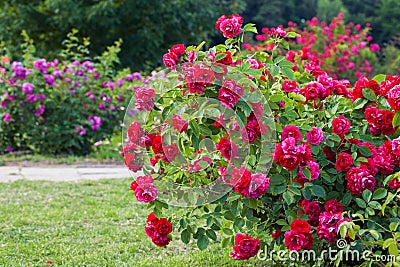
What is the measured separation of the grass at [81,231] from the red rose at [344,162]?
0.90m

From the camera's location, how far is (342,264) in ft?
8.14

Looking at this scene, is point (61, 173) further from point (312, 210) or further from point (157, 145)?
point (312, 210)

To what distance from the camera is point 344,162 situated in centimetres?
236

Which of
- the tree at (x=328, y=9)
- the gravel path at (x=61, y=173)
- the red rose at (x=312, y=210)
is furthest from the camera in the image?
the tree at (x=328, y=9)

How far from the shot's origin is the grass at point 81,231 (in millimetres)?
3070

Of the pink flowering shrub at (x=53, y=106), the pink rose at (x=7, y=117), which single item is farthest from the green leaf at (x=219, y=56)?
the pink rose at (x=7, y=117)

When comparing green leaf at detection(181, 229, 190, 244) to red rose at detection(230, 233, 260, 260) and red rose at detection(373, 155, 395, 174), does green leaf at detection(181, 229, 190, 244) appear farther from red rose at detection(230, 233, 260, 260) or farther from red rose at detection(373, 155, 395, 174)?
red rose at detection(373, 155, 395, 174)

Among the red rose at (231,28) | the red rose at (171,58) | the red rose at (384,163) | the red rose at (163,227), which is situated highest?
the red rose at (231,28)

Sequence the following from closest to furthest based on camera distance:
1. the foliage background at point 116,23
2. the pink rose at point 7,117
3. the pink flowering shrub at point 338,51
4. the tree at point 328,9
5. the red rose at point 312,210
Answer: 1. the red rose at point 312,210
2. the pink rose at point 7,117
3. the pink flowering shrub at point 338,51
4. the foliage background at point 116,23
5. the tree at point 328,9

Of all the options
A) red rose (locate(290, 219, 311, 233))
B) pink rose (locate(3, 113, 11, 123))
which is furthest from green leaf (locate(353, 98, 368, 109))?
pink rose (locate(3, 113, 11, 123))

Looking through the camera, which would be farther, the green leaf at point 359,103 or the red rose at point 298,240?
the green leaf at point 359,103

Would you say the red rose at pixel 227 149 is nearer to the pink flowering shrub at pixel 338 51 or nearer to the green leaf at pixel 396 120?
the green leaf at pixel 396 120

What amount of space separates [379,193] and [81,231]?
2.02 m

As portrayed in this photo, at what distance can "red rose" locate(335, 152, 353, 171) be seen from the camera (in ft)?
7.73
